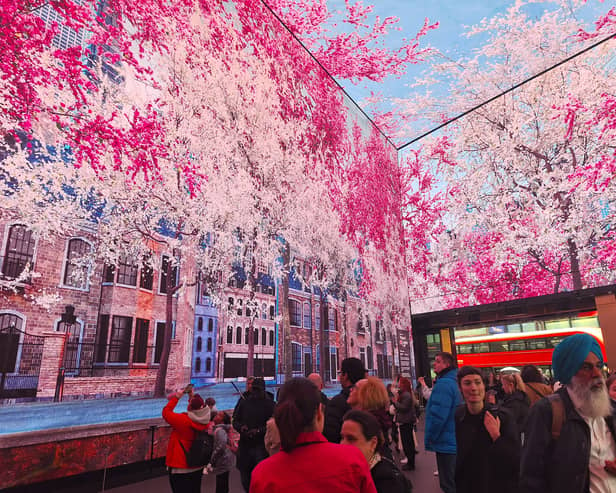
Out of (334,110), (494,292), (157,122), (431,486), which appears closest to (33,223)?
(157,122)

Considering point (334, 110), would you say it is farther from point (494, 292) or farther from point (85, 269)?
point (85, 269)

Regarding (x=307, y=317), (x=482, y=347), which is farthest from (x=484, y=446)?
(x=482, y=347)

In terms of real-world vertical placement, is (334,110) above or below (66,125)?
above

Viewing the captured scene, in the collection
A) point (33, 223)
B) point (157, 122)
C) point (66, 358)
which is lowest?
point (66, 358)

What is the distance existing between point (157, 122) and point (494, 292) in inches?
373

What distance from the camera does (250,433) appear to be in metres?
3.63

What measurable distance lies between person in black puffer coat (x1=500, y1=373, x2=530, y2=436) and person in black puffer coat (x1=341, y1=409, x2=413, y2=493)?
7.34ft

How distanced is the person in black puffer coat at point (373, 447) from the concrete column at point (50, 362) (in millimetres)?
3491

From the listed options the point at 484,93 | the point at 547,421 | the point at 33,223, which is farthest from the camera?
the point at 484,93

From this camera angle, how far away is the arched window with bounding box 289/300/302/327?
7.41 meters

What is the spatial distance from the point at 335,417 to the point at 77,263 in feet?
10.9

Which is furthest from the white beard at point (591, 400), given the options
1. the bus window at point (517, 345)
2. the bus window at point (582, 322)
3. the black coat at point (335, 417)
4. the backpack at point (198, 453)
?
the bus window at point (517, 345)

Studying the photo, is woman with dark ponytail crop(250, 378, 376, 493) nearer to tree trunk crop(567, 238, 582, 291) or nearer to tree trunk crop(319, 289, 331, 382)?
tree trunk crop(319, 289, 331, 382)

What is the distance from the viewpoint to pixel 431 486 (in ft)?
16.2
